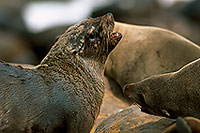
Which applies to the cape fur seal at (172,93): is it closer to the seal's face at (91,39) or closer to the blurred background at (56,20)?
the seal's face at (91,39)

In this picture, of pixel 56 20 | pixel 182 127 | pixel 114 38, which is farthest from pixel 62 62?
pixel 56 20

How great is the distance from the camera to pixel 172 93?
1.81 m

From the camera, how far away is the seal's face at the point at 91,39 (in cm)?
186

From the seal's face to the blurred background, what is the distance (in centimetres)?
551

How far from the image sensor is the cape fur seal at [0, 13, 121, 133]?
1545mm

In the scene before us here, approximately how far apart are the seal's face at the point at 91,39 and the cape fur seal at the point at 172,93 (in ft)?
0.98

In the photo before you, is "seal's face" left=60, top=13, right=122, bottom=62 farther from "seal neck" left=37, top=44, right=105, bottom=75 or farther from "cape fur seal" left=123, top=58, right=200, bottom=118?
"cape fur seal" left=123, top=58, right=200, bottom=118

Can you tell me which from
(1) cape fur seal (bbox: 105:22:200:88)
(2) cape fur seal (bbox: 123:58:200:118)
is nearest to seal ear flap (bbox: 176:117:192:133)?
(2) cape fur seal (bbox: 123:58:200:118)

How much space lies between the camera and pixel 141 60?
311 cm

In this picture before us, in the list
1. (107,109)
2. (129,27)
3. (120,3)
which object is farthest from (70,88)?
(120,3)

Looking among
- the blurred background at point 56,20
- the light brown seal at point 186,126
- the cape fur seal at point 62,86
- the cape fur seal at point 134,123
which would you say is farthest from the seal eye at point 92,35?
the blurred background at point 56,20

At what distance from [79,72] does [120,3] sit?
7.73m

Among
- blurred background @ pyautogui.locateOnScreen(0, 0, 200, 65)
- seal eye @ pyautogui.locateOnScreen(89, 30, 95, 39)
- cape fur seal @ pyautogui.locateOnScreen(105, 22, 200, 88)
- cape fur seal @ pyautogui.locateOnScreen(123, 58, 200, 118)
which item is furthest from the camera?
blurred background @ pyautogui.locateOnScreen(0, 0, 200, 65)

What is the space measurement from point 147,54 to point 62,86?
5.14ft
